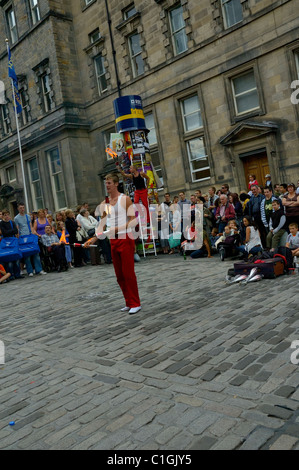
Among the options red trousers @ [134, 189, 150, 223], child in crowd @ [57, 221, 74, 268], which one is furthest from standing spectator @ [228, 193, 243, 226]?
child in crowd @ [57, 221, 74, 268]

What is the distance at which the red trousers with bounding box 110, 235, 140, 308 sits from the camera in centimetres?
638

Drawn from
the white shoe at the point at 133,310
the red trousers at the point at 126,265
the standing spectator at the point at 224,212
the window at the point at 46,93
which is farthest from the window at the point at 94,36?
the white shoe at the point at 133,310

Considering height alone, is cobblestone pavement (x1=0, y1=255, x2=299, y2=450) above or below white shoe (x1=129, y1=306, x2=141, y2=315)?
below

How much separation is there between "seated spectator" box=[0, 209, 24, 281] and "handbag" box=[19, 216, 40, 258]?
279 millimetres

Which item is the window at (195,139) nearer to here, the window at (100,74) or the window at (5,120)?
the window at (100,74)

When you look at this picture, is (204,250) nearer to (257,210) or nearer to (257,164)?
(257,210)

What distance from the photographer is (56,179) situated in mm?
27844

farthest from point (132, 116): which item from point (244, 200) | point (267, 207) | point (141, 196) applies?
point (267, 207)

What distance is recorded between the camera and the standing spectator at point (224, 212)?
12555mm

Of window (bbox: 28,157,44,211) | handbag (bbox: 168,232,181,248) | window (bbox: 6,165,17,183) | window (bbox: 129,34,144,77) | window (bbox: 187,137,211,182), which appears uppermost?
window (bbox: 129,34,144,77)

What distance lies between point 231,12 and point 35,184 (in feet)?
57.7

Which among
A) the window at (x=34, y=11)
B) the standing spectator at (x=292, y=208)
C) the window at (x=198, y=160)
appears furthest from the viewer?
the window at (x=34, y=11)

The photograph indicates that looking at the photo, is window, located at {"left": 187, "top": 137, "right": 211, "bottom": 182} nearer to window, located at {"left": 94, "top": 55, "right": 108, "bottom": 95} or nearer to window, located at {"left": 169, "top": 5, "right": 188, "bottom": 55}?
window, located at {"left": 169, "top": 5, "right": 188, "bottom": 55}

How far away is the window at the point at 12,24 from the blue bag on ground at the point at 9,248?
21797 millimetres
